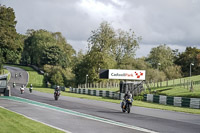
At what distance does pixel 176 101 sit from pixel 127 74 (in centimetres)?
1730

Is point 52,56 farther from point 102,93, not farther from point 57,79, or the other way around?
point 102,93

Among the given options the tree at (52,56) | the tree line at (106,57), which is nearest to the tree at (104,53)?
the tree line at (106,57)

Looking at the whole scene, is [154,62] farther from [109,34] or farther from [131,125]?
[131,125]

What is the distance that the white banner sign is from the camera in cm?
5134

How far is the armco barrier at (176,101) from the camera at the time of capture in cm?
3241

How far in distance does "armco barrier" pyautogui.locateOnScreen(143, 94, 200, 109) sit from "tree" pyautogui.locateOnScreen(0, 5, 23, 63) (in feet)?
177

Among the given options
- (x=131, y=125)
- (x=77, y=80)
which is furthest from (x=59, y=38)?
(x=131, y=125)

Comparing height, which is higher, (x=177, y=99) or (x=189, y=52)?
(x=189, y=52)

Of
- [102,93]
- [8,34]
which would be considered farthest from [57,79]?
[102,93]

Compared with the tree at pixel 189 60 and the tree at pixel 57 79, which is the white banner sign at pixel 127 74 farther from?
the tree at pixel 57 79

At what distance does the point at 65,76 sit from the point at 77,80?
16.9 metres

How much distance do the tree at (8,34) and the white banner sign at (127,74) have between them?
43.1 metres

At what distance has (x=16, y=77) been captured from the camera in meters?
104

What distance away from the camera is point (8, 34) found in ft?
291
